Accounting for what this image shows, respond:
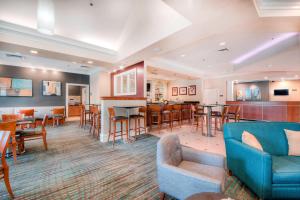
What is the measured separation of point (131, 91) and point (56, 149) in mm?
3471

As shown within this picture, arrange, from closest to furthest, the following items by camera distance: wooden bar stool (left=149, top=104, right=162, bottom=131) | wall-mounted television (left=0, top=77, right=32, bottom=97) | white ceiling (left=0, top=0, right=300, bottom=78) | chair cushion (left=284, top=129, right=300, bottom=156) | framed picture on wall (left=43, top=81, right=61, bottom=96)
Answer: chair cushion (left=284, top=129, right=300, bottom=156)
white ceiling (left=0, top=0, right=300, bottom=78)
wooden bar stool (left=149, top=104, right=162, bottom=131)
wall-mounted television (left=0, top=77, right=32, bottom=97)
framed picture on wall (left=43, top=81, right=61, bottom=96)

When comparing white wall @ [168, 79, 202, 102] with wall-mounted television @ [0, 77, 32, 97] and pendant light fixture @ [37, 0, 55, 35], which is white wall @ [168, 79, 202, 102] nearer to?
pendant light fixture @ [37, 0, 55, 35]

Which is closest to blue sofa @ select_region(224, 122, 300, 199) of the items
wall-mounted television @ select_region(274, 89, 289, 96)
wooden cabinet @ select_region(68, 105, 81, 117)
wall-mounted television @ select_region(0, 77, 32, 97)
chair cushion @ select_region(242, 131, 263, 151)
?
chair cushion @ select_region(242, 131, 263, 151)

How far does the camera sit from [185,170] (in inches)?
49.8

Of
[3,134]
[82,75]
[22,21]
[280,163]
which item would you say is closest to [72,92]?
[82,75]

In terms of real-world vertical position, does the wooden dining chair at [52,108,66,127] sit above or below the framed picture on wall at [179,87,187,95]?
below

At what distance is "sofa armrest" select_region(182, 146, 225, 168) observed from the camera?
158 centimetres

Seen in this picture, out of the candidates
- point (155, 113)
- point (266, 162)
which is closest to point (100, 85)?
point (155, 113)

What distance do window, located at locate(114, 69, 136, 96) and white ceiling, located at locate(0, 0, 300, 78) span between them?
0.92 m

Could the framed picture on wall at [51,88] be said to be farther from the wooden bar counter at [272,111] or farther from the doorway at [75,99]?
the wooden bar counter at [272,111]

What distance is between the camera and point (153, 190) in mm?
1792

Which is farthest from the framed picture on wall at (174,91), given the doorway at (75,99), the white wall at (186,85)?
the doorway at (75,99)

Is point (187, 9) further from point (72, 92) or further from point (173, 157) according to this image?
point (72, 92)

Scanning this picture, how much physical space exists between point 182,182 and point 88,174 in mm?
1711
